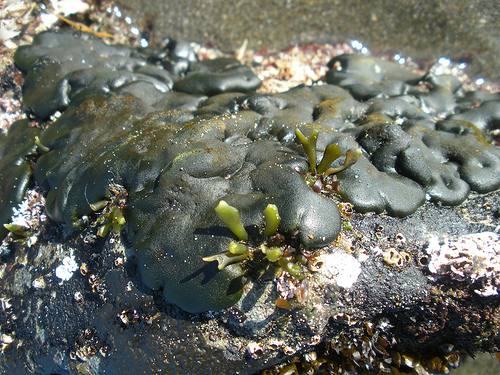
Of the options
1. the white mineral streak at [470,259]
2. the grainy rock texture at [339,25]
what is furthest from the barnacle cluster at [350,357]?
the grainy rock texture at [339,25]

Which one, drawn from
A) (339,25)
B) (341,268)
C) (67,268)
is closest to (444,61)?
(339,25)

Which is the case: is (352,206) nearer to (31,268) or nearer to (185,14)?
(31,268)

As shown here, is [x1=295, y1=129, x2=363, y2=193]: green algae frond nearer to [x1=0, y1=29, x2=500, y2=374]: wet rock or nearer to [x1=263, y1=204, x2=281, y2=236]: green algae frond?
[x1=0, y1=29, x2=500, y2=374]: wet rock

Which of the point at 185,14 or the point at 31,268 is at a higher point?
the point at 185,14

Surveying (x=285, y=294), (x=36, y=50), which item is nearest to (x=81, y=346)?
(x=285, y=294)

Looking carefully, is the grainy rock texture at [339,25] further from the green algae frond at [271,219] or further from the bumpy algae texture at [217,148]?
the green algae frond at [271,219]
